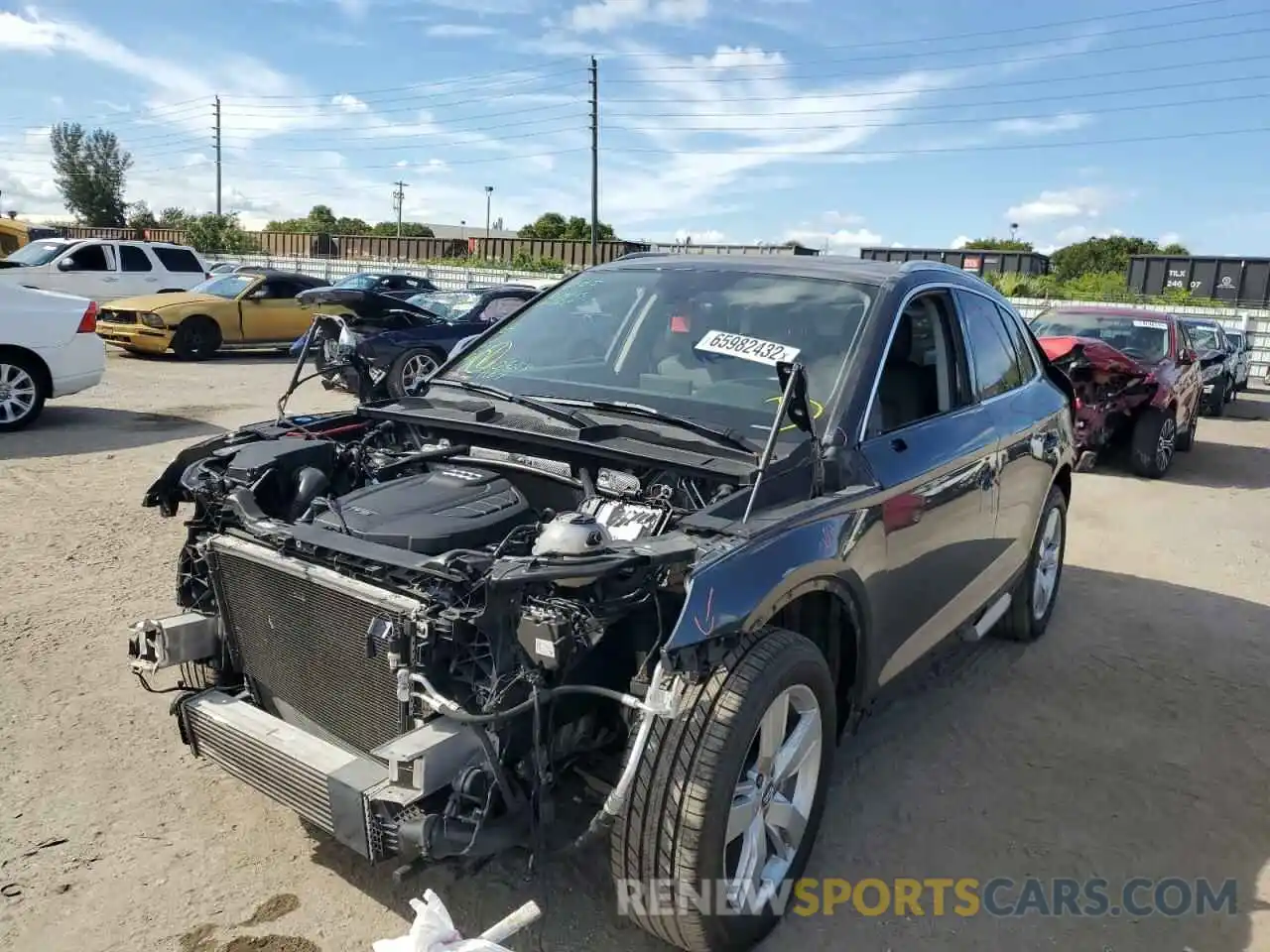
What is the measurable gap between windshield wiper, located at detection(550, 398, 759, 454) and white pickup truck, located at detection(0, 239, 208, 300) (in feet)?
56.3

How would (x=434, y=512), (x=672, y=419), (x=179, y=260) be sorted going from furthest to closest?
1. (x=179, y=260)
2. (x=672, y=419)
3. (x=434, y=512)

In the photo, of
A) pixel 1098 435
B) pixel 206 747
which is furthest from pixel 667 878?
pixel 1098 435

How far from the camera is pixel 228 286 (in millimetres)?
16953

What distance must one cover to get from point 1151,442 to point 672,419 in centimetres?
849

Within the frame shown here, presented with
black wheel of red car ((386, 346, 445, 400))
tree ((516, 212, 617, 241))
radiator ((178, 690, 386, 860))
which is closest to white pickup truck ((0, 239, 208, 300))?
black wheel of red car ((386, 346, 445, 400))

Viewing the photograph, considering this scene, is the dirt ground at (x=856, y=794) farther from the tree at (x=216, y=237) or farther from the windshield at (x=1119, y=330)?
the tree at (x=216, y=237)

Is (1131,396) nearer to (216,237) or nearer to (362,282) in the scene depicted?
(362,282)

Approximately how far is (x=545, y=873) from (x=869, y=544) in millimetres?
1435

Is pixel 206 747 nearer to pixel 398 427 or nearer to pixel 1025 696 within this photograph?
pixel 398 427

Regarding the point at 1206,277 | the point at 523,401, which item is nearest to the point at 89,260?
the point at 523,401

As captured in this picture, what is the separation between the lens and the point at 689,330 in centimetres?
378

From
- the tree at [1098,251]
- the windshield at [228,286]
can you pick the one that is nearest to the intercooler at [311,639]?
the windshield at [228,286]

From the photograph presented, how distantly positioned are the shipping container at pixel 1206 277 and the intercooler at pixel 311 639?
1273 inches

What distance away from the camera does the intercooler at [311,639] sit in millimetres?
2676
